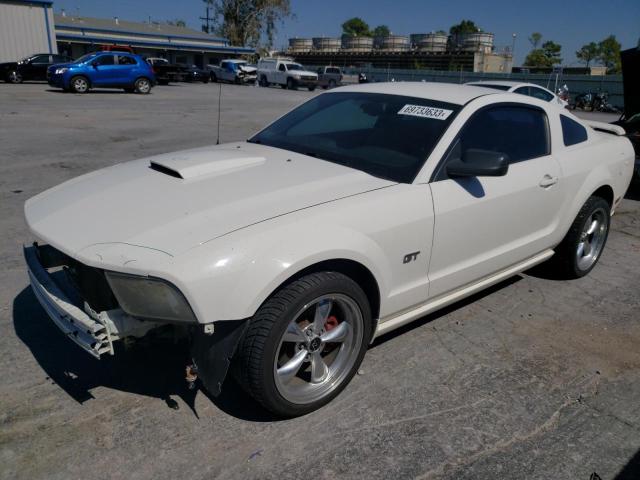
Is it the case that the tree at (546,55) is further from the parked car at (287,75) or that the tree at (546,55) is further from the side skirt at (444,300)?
the side skirt at (444,300)

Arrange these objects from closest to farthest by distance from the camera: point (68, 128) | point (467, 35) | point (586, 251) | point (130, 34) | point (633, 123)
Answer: point (586, 251)
point (633, 123)
point (68, 128)
point (130, 34)
point (467, 35)

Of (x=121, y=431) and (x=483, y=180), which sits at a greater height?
(x=483, y=180)

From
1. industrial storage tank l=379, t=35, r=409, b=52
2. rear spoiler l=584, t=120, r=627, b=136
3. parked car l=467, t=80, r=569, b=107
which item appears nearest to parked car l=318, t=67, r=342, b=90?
parked car l=467, t=80, r=569, b=107

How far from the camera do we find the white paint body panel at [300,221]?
2285 mm

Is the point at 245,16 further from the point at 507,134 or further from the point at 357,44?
the point at 507,134

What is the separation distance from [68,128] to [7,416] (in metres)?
10.7

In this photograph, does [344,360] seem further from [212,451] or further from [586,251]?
[586,251]

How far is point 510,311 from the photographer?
4043 millimetres

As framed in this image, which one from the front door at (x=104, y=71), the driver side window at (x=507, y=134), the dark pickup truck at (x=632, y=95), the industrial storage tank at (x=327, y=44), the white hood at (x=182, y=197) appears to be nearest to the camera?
the white hood at (x=182, y=197)

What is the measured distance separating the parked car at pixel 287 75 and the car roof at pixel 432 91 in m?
34.4

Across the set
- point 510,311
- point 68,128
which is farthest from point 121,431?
point 68,128

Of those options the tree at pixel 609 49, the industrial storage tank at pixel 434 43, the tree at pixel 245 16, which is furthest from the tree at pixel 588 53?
the tree at pixel 245 16

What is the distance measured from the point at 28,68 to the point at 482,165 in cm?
2905

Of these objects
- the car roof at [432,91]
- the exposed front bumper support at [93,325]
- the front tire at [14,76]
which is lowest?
the exposed front bumper support at [93,325]
